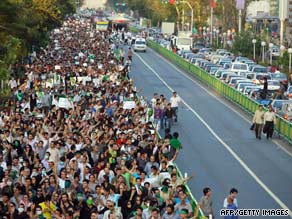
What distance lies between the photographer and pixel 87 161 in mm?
22094

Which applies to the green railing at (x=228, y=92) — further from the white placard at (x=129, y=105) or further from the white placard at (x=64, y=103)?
the white placard at (x=64, y=103)

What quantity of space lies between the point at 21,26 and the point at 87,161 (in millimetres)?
30835

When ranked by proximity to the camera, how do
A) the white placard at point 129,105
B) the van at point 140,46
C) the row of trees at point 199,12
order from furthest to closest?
the row of trees at point 199,12 < the van at point 140,46 < the white placard at point 129,105

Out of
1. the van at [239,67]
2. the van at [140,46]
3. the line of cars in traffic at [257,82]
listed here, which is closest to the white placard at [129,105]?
the line of cars in traffic at [257,82]

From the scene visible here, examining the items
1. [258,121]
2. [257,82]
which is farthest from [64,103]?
[257,82]

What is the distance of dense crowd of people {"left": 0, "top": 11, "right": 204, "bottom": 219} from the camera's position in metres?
18.3

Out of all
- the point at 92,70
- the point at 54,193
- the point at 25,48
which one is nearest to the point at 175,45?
the point at 25,48

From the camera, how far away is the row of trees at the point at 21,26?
147 ft

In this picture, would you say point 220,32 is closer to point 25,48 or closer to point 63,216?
point 25,48

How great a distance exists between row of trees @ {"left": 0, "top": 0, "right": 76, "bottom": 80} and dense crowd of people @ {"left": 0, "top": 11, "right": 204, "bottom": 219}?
7.51 metres

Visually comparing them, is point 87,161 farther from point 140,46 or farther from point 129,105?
point 140,46

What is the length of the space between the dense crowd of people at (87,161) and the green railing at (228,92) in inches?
160

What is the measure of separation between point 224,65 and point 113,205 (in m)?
54.0

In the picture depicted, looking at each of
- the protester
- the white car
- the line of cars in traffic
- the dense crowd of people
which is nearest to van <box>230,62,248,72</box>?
the line of cars in traffic
